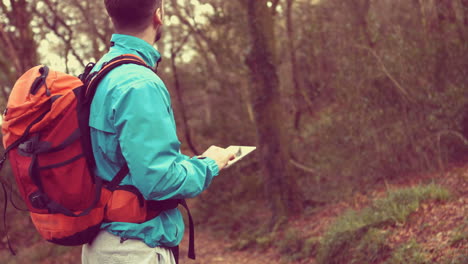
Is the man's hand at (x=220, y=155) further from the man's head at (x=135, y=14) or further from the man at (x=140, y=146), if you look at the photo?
the man's head at (x=135, y=14)

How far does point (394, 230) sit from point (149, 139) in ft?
15.9

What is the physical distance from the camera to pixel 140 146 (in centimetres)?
190

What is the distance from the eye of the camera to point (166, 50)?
67.8ft

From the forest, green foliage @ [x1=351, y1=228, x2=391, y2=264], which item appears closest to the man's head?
the forest

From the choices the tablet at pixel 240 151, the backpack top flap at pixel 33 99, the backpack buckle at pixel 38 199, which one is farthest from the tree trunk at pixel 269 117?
Answer: the backpack buckle at pixel 38 199

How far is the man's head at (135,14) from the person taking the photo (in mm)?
2195

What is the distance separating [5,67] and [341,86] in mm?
8168

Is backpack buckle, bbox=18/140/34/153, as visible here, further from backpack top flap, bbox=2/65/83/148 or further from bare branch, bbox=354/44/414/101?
bare branch, bbox=354/44/414/101

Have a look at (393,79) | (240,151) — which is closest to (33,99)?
(240,151)

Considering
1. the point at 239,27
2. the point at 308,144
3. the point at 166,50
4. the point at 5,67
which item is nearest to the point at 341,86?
the point at 308,144

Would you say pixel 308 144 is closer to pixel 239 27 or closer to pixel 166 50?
pixel 239 27

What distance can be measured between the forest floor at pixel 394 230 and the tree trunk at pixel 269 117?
1.53 ft

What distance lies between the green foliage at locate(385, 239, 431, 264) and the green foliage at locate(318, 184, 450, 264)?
30 cm

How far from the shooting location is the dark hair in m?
2.19
